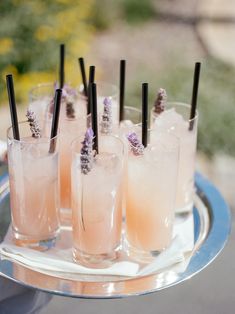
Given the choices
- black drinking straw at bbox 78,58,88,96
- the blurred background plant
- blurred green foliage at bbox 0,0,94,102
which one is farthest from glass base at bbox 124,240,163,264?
blurred green foliage at bbox 0,0,94,102

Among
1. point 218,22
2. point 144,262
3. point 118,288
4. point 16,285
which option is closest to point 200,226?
point 144,262

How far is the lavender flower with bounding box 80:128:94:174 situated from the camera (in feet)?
3.82

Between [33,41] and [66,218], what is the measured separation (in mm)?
2338

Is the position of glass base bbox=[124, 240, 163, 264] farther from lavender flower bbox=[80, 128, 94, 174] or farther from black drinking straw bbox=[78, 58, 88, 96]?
black drinking straw bbox=[78, 58, 88, 96]

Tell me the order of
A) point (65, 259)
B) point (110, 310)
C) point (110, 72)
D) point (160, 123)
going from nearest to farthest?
point (110, 310), point (65, 259), point (160, 123), point (110, 72)

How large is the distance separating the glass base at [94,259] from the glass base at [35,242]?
3.3 inches

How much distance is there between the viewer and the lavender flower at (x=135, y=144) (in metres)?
1.26

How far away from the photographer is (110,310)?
1.19m

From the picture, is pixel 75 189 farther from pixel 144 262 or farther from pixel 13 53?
pixel 13 53

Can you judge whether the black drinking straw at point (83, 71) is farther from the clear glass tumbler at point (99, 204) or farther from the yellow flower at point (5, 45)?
the yellow flower at point (5, 45)

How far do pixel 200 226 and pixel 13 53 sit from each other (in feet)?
7.58

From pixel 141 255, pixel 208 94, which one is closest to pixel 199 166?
pixel 208 94

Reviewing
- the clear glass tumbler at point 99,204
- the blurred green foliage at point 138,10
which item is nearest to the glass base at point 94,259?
the clear glass tumbler at point 99,204

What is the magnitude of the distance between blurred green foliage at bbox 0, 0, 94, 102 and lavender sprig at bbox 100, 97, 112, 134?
6.58 ft
